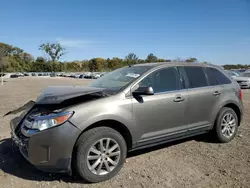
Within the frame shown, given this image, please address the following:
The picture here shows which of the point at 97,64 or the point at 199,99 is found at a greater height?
the point at 97,64

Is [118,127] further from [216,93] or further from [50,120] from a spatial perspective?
[216,93]

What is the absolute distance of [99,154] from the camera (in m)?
3.38

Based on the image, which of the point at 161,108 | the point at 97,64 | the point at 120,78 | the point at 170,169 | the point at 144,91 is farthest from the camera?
the point at 97,64

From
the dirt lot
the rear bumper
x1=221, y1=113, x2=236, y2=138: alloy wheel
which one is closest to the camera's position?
the rear bumper

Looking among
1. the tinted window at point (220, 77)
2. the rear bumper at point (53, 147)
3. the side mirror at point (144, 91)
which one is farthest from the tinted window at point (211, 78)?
the rear bumper at point (53, 147)

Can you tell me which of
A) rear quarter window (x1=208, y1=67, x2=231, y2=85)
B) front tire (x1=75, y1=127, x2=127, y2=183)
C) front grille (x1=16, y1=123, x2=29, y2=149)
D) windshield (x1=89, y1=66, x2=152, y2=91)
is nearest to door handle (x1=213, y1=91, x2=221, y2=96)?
rear quarter window (x1=208, y1=67, x2=231, y2=85)

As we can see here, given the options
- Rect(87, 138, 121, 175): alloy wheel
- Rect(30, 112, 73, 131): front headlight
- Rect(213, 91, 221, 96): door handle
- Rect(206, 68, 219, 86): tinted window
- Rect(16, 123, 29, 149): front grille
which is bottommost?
Rect(87, 138, 121, 175): alloy wheel

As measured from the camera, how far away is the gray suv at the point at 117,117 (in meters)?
3.11

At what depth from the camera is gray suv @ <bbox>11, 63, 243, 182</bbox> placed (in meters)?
3.11

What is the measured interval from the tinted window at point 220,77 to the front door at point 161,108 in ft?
3.65

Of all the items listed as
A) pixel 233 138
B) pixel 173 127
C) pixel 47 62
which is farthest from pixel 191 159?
pixel 47 62

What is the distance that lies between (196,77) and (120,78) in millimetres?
1517

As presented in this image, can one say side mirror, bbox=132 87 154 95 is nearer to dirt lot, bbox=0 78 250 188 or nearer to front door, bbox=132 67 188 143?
front door, bbox=132 67 188 143

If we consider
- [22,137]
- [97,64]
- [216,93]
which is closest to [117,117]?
[22,137]
